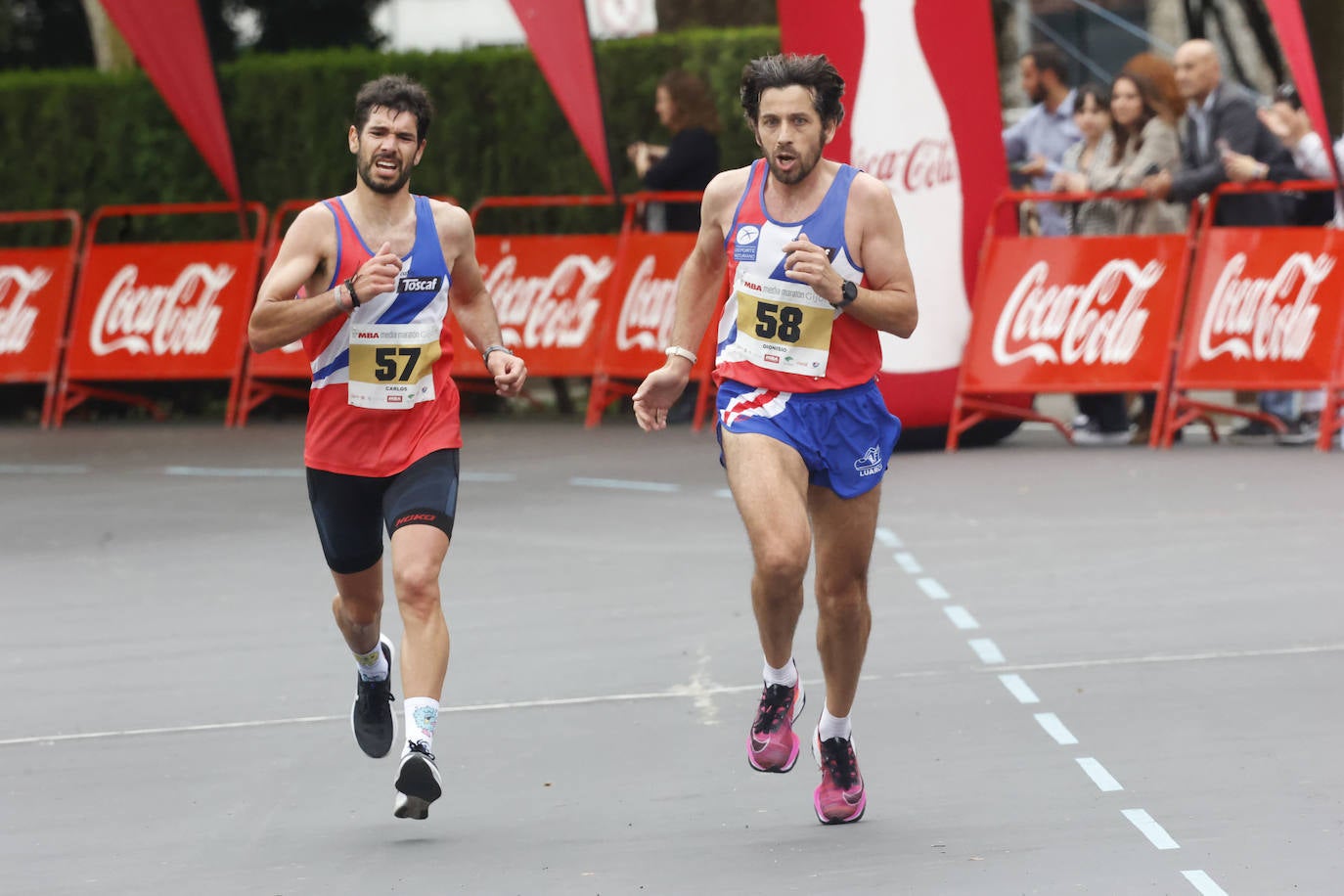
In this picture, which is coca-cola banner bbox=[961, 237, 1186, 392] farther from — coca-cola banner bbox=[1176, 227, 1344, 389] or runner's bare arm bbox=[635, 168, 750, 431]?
runner's bare arm bbox=[635, 168, 750, 431]

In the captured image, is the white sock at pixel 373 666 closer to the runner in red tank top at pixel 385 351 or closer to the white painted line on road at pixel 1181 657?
the runner in red tank top at pixel 385 351

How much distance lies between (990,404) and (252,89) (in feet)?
22.5

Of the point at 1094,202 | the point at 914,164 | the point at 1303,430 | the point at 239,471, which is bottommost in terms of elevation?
the point at 239,471

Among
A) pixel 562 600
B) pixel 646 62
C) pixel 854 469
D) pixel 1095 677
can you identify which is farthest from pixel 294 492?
pixel 854 469

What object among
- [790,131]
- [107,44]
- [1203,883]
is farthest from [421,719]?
[107,44]

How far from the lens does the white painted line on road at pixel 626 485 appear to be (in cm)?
1205

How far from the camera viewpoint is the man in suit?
42.0 feet

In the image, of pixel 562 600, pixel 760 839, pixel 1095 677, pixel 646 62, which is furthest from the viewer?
pixel 646 62

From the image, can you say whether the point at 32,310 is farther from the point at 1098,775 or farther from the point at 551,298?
the point at 1098,775

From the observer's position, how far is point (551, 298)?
50.4ft

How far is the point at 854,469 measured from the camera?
580 cm

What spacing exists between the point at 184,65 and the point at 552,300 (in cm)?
332

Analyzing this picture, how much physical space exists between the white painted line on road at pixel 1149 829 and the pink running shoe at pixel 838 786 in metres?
0.67

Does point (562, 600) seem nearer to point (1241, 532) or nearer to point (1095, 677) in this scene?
point (1095, 677)
